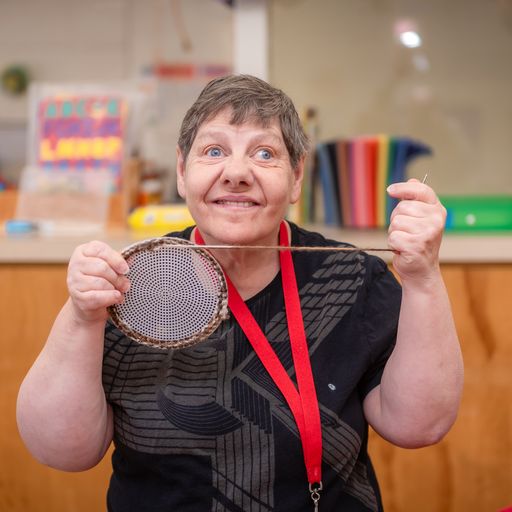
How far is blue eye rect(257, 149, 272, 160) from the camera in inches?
36.0

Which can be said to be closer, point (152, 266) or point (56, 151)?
point (152, 266)

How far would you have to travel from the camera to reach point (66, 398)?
870mm

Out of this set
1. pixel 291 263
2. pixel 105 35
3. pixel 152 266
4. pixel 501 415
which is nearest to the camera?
pixel 152 266

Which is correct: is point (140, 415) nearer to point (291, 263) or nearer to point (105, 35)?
point (291, 263)

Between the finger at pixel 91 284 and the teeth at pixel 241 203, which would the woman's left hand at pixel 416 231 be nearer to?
the teeth at pixel 241 203

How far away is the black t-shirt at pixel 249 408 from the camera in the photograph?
2.98ft

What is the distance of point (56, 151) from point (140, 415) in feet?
3.34

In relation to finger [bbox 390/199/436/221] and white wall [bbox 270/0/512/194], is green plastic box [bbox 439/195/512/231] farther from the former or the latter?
finger [bbox 390/199/436/221]

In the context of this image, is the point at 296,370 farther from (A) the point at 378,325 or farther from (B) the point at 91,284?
(B) the point at 91,284

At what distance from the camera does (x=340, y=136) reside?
2.25m

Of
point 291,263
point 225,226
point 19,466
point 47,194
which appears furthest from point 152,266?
point 47,194

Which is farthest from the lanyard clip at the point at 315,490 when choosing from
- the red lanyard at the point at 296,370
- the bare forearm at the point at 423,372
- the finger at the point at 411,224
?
the finger at the point at 411,224

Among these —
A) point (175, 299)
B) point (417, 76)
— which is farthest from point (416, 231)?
point (417, 76)

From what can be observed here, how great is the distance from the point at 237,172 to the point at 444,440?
0.82m
